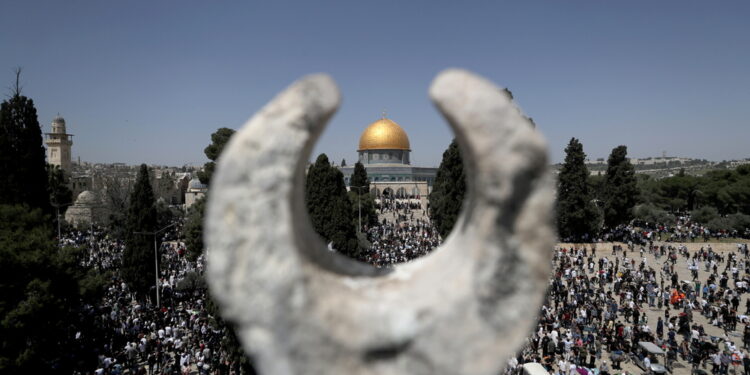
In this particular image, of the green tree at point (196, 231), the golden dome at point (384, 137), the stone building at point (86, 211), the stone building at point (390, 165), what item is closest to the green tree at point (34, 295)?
the green tree at point (196, 231)

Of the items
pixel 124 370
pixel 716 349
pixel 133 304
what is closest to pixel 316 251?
pixel 124 370

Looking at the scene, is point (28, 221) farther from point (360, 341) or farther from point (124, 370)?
point (360, 341)

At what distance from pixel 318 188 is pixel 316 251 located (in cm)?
2032

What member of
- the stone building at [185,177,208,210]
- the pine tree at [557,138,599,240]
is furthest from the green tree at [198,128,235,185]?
the stone building at [185,177,208,210]

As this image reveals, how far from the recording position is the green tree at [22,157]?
776 inches

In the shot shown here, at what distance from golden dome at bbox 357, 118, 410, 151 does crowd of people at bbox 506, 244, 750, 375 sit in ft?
145

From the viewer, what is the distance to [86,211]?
40938 mm

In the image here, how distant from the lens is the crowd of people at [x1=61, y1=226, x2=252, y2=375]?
468 inches

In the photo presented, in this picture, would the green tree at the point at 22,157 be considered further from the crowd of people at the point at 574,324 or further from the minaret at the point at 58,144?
the minaret at the point at 58,144

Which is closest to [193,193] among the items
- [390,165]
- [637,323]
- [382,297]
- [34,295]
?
[390,165]

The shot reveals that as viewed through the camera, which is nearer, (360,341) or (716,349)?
(360,341)

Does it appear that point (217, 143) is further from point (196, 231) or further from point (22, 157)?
point (22, 157)

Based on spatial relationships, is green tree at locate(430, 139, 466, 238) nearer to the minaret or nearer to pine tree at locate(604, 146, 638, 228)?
pine tree at locate(604, 146, 638, 228)

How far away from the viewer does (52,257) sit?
1123 centimetres
